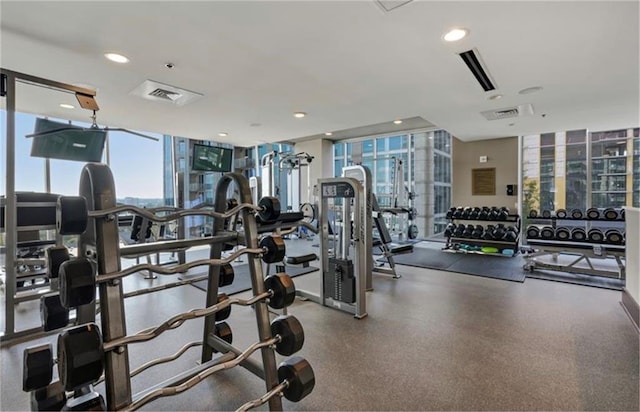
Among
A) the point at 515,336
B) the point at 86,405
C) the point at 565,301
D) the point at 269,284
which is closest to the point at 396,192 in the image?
the point at 565,301

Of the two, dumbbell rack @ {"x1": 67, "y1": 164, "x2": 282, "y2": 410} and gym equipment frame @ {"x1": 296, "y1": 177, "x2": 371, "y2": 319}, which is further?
gym equipment frame @ {"x1": 296, "y1": 177, "x2": 371, "y2": 319}

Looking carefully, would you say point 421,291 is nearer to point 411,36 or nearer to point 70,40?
point 411,36

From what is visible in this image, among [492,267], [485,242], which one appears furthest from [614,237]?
[485,242]

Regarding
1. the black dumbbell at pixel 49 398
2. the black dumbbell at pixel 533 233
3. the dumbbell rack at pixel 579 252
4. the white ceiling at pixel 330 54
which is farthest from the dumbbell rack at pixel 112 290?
the black dumbbell at pixel 533 233

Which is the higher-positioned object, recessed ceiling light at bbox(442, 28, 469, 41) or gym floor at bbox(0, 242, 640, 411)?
recessed ceiling light at bbox(442, 28, 469, 41)

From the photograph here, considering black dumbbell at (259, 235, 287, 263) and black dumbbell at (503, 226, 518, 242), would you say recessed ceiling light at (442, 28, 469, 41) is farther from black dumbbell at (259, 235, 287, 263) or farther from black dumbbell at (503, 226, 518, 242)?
black dumbbell at (503, 226, 518, 242)

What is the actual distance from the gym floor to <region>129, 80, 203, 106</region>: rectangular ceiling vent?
253 centimetres

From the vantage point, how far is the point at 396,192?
6.88 metres

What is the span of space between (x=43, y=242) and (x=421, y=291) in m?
4.76

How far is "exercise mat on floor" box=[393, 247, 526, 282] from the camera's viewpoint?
4652mm

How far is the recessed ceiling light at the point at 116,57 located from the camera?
2.85 metres

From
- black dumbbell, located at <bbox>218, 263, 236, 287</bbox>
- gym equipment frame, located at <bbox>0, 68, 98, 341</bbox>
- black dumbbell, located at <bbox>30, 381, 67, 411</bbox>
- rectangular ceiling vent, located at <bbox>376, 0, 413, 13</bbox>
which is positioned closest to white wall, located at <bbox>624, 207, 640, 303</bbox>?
rectangular ceiling vent, located at <bbox>376, 0, 413, 13</bbox>

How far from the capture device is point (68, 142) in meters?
3.47

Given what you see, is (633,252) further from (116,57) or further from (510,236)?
(116,57)
